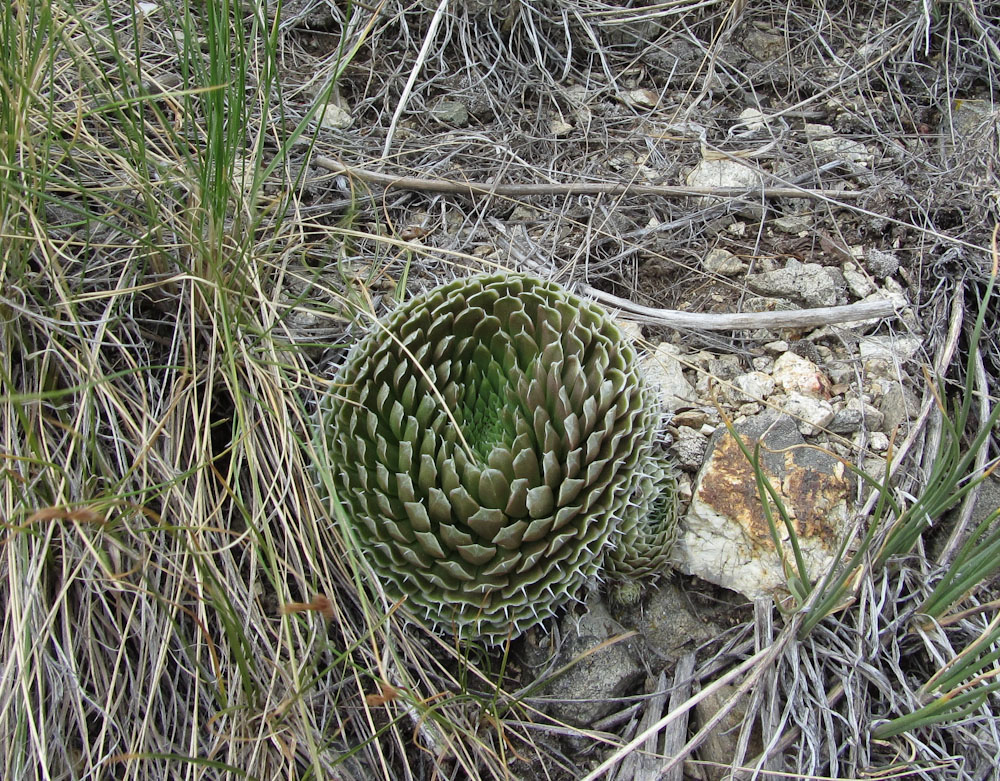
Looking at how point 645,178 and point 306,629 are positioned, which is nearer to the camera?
point 306,629

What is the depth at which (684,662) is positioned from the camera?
1.18 metres

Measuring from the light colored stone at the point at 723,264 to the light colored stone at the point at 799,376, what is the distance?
23 centimetres

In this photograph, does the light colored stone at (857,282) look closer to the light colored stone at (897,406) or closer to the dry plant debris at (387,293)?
the dry plant debris at (387,293)

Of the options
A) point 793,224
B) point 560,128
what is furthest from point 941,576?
point 560,128

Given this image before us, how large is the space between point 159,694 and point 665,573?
770mm

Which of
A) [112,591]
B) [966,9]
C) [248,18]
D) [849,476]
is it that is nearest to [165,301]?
[112,591]

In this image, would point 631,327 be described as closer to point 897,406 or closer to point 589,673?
point 897,406

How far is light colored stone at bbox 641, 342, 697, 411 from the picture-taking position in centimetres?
141

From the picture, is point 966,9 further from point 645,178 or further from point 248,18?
point 248,18

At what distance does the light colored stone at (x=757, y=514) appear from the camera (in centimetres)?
122

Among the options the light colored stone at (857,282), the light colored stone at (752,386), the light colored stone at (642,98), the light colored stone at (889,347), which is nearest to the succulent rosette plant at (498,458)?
the light colored stone at (752,386)

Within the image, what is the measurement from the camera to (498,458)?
1100 millimetres

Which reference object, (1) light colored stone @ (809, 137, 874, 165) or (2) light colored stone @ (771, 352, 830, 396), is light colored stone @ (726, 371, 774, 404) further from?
(1) light colored stone @ (809, 137, 874, 165)

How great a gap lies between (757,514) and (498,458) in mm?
458
